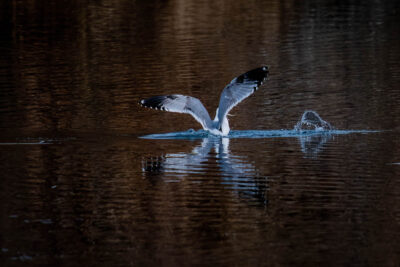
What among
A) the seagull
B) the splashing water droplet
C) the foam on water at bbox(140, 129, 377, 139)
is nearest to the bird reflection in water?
the seagull

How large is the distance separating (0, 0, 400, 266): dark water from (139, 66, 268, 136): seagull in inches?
12.1

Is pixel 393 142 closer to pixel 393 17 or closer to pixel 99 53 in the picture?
pixel 99 53

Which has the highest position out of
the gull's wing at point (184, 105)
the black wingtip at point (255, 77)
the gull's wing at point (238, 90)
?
the black wingtip at point (255, 77)

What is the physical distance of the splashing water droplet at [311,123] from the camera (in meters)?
20.2

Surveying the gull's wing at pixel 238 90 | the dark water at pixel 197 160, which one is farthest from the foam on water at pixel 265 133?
the gull's wing at pixel 238 90

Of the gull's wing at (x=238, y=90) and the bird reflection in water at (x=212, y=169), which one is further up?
the gull's wing at (x=238, y=90)

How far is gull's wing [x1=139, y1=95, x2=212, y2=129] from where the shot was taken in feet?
62.8

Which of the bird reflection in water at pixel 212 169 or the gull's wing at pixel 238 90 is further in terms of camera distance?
the gull's wing at pixel 238 90

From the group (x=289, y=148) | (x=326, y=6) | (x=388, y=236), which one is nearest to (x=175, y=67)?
(x=289, y=148)

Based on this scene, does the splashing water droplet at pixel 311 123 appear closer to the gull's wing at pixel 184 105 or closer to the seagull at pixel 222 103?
the seagull at pixel 222 103

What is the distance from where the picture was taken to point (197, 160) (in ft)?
55.0

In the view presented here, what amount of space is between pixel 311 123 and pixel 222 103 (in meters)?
2.31

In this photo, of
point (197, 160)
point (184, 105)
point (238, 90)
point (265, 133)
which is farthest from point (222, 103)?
point (197, 160)

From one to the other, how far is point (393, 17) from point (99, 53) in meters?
15.7
